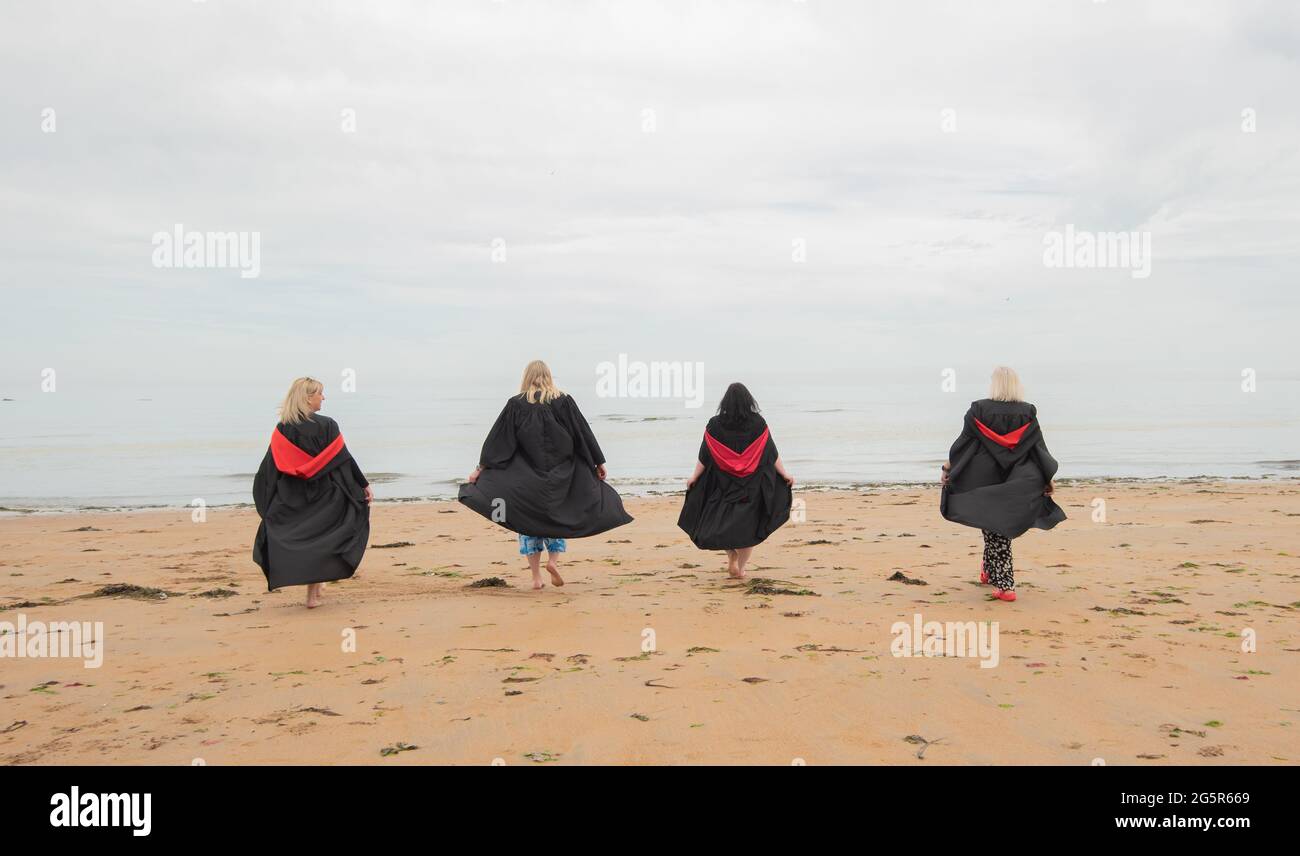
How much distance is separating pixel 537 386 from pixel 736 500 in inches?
86.1

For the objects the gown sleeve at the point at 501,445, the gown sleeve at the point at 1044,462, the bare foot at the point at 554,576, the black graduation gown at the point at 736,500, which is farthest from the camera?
the black graduation gown at the point at 736,500

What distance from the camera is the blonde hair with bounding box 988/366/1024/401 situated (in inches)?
332

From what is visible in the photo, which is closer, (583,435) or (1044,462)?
(1044,462)

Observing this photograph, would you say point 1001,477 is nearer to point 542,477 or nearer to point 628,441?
point 542,477

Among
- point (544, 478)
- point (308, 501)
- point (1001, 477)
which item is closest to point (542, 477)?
point (544, 478)

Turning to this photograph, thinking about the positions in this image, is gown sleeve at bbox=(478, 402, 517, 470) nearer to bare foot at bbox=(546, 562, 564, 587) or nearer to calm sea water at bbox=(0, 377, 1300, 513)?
bare foot at bbox=(546, 562, 564, 587)

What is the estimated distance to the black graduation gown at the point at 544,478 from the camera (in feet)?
28.4

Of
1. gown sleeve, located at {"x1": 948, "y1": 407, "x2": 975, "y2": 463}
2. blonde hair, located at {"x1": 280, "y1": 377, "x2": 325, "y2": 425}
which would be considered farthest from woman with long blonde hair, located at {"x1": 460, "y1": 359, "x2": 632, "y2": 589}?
gown sleeve, located at {"x1": 948, "y1": 407, "x2": 975, "y2": 463}

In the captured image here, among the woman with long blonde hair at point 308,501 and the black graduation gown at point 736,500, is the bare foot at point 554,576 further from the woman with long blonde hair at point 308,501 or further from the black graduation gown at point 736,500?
the woman with long blonde hair at point 308,501

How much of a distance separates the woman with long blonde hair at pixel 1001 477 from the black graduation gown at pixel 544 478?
306cm

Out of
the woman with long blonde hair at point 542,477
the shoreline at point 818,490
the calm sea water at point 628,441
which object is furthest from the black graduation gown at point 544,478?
the calm sea water at point 628,441

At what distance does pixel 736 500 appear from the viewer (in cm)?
916

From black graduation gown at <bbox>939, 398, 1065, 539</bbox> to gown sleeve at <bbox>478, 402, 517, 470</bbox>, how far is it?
3.94 meters

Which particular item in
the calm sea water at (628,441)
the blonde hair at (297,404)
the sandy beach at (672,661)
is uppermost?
the blonde hair at (297,404)
